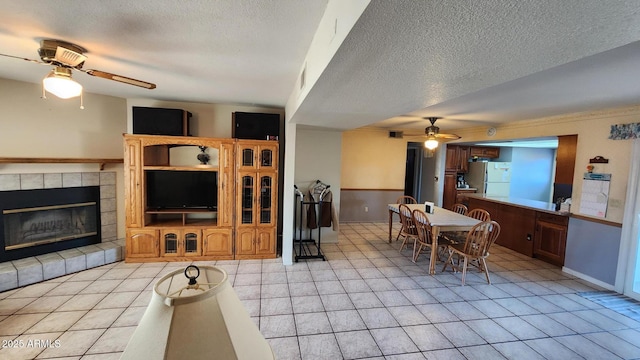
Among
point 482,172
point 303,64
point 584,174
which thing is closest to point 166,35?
point 303,64

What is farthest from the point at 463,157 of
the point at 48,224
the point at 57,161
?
the point at 48,224

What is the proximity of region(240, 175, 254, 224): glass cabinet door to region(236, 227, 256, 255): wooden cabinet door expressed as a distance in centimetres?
14

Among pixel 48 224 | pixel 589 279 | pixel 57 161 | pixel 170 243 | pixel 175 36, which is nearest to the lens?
pixel 175 36

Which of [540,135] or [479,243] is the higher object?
[540,135]

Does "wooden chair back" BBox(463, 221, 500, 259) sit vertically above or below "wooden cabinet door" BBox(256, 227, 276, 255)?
above

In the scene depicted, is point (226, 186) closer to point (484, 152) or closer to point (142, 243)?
point (142, 243)

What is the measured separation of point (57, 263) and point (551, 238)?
23.3 ft

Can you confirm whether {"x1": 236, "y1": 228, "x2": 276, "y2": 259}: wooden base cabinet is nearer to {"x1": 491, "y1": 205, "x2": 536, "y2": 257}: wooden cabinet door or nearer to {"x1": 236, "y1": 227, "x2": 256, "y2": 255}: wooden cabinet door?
{"x1": 236, "y1": 227, "x2": 256, "y2": 255}: wooden cabinet door

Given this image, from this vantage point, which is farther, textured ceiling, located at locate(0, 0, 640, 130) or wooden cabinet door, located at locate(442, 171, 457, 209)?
wooden cabinet door, located at locate(442, 171, 457, 209)

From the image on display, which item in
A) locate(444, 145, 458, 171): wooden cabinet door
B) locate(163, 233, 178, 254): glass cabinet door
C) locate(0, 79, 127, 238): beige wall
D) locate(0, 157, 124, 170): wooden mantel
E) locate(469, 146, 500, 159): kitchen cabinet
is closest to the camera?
locate(0, 157, 124, 170): wooden mantel

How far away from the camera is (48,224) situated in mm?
3686

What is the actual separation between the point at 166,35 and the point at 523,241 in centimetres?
595

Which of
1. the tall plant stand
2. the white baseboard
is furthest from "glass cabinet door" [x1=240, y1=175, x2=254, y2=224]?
the white baseboard

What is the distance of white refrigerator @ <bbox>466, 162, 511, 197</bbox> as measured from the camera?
6820 millimetres
